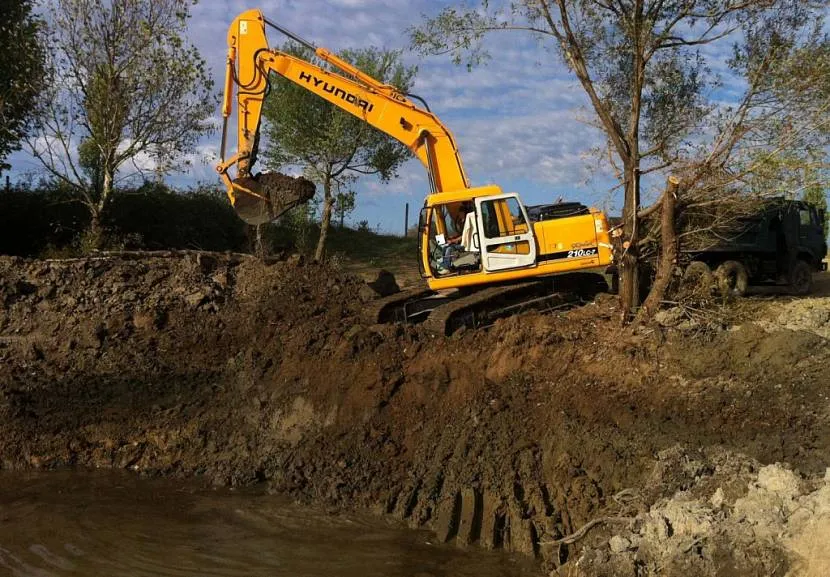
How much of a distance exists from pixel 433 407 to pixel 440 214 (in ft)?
12.6

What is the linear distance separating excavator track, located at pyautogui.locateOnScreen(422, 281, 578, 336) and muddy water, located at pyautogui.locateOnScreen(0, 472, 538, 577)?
10.8 ft

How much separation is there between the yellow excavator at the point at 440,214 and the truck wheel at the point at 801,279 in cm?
579

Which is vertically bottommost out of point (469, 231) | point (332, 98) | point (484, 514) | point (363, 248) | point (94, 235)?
point (484, 514)

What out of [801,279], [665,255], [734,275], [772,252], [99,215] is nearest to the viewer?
[665,255]

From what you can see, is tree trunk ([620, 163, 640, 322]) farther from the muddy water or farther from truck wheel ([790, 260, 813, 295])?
truck wheel ([790, 260, 813, 295])

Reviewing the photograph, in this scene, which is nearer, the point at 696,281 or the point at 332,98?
the point at 696,281

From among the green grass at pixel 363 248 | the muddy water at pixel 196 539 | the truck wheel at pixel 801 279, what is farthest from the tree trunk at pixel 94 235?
the truck wheel at pixel 801 279

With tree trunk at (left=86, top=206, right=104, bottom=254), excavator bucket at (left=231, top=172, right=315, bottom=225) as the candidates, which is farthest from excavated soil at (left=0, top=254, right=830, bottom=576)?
tree trunk at (left=86, top=206, right=104, bottom=254)

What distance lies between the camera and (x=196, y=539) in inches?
293

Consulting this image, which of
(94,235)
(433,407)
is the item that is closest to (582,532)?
(433,407)

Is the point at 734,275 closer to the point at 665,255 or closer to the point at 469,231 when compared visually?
the point at 665,255

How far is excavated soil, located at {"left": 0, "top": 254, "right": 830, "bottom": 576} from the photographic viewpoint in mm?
6766

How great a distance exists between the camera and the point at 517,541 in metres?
7.05

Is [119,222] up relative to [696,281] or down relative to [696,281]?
up
